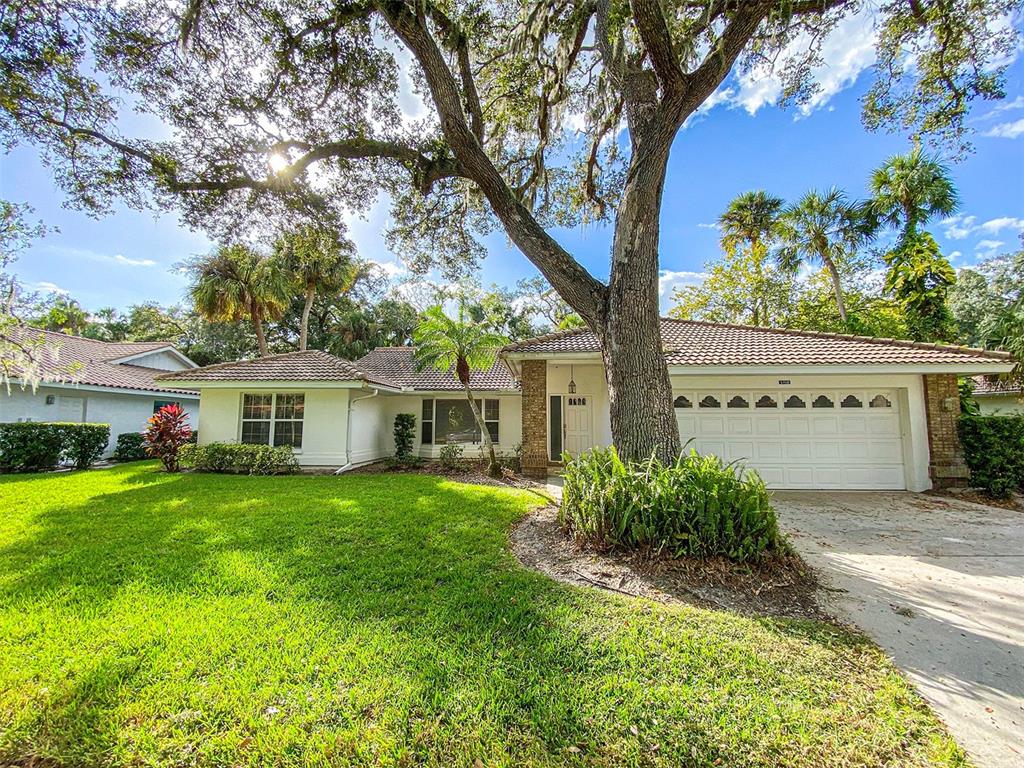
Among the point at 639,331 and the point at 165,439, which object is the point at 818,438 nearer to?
the point at 639,331

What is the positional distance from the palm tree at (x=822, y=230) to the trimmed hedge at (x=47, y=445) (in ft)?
81.9

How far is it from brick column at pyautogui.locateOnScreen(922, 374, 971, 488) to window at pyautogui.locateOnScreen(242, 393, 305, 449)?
15.6 metres

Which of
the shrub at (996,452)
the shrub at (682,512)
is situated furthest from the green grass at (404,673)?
the shrub at (996,452)

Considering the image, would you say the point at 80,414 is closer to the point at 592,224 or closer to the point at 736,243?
the point at 592,224

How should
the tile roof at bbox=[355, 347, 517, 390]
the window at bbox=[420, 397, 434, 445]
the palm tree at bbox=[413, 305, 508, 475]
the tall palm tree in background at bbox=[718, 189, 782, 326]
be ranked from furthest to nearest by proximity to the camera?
the tall palm tree in background at bbox=[718, 189, 782, 326], the window at bbox=[420, 397, 434, 445], the tile roof at bbox=[355, 347, 517, 390], the palm tree at bbox=[413, 305, 508, 475]

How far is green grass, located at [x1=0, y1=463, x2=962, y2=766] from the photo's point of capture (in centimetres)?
204

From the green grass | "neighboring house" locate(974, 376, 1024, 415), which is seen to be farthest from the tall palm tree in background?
the green grass

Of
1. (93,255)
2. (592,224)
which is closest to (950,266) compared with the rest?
(592,224)

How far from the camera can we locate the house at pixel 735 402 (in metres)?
8.57

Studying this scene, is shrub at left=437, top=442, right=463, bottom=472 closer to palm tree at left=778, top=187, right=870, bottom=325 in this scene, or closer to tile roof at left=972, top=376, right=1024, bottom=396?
palm tree at left=778, top=187, right=870, bottom=325

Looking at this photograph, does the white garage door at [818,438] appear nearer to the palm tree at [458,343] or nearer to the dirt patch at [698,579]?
the dirt patch at [698,579]

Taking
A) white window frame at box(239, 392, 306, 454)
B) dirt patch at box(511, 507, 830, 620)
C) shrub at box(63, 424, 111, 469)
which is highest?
white window frame at box(239, 392, 306, 454)

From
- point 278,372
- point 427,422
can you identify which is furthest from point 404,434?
point 278,372

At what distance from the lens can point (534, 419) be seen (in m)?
10.3
